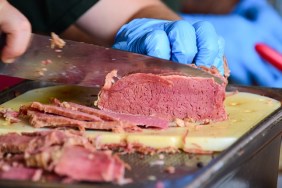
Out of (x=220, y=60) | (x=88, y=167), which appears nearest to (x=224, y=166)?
(x=88, y=167)

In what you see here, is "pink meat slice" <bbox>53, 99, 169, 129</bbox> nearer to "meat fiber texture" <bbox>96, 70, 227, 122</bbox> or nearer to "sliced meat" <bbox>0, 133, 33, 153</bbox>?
"meat fiber texture" <bbox>96, 70, 227, 122</bbox>

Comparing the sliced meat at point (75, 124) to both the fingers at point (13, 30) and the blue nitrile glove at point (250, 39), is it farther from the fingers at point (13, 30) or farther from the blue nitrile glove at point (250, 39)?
the blue nitrile glove at point (250, 39)

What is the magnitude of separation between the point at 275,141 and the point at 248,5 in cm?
163

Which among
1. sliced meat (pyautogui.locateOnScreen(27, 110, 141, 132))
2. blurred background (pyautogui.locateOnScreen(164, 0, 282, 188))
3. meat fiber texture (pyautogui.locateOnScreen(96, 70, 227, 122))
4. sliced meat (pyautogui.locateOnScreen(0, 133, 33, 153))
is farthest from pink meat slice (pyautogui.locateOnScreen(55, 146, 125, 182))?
blurred background (pyautogui.locateOnScreen(164, 0, 282, 188))

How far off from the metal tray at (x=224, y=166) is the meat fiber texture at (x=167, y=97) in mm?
168

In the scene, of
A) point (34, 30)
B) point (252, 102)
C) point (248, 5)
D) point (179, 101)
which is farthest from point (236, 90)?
point (248, 5)

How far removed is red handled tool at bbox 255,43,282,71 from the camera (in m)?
2.60

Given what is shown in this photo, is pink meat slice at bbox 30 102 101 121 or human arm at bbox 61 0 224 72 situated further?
human arm at bbox 61 0 224 72

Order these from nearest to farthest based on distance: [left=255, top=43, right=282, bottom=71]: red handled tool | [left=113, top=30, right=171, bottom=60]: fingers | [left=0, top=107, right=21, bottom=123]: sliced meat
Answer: [left=0, top=107, right=21, bottom=123]: sliced meat → [left=113, top=30, right=171, bottom=60]: fingers → [left=255, top=43, right=282, bottom=71]: red handled tool

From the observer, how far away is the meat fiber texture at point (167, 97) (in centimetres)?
155

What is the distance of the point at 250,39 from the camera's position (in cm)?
269

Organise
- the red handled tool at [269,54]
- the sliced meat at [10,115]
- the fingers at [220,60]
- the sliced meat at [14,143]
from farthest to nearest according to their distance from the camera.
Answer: the red handled tool at [269,54] < the fingers at [220,60] < the sliced meat at [10,115] < the sliced meat at [14,143]

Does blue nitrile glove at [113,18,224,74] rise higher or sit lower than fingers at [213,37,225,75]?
higher

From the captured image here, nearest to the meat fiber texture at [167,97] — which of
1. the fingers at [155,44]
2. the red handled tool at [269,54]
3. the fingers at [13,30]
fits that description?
the fingers at [155,44]
